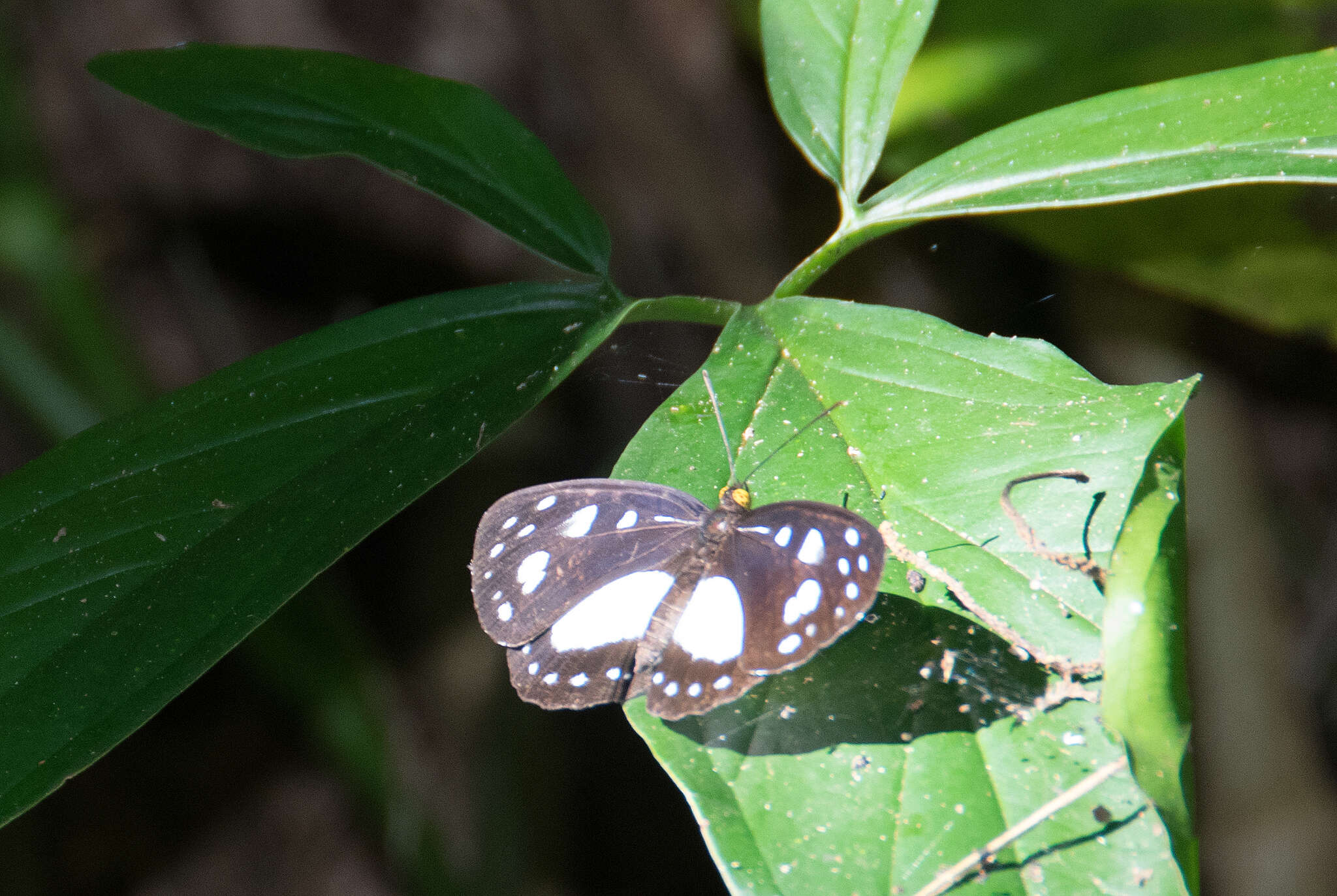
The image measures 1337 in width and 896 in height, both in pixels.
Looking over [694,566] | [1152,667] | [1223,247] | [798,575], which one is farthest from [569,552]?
[1223,247]

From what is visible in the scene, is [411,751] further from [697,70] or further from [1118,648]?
[1118,648]

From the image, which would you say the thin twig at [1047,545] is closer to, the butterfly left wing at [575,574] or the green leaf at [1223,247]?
the butterfly left wing at [575,574]

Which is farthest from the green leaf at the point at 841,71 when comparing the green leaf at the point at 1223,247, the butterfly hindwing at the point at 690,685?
the green leaf at the point at 1223,247

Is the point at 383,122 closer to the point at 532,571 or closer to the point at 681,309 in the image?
the point at 681,309

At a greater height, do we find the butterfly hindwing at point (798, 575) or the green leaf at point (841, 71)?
the green leaf at point (841, 71)

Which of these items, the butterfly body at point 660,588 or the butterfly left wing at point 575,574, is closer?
the butterfly body at point 660,588

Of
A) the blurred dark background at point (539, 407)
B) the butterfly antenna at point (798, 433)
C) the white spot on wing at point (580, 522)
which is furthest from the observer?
the blurred dark background at point (539, 407)
